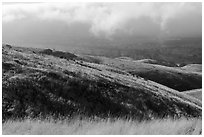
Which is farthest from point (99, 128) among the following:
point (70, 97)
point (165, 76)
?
point (165, 76)

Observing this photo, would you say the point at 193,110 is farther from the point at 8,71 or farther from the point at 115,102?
the point at 8,71

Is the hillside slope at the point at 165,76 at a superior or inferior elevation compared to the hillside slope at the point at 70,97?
superior

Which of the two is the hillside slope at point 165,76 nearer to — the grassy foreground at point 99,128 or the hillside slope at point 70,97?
the hillside slope at point 70,97

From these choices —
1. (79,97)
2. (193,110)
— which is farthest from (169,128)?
(193,110)

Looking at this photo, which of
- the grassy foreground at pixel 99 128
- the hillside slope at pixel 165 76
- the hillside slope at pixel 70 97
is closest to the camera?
the grassy foreground at pixel 99 128

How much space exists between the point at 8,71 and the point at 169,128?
38.2 feet

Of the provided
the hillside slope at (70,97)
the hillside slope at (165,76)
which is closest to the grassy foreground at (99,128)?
the hillside slope at (70,97)

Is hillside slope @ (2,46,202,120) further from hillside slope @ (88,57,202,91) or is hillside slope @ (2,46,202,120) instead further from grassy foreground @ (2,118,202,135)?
hillside slope @ (88,57,202,91)

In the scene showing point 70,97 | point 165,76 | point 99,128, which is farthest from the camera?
point 165,76

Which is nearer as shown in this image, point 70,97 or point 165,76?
point 70,97

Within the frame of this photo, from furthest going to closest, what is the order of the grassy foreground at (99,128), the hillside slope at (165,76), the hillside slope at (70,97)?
1. the hillside slope at (165,76)
2. the hillside slope at (70,97)
3. the grassy foreground at (99,128)

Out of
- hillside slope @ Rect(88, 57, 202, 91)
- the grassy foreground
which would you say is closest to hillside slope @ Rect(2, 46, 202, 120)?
the grassy foreground

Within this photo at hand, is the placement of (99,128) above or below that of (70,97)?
below

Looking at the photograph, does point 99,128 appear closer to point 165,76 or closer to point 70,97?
point 70,97
